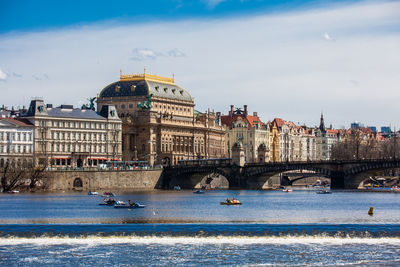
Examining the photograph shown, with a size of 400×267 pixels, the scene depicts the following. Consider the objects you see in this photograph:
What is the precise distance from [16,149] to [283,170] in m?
58.1

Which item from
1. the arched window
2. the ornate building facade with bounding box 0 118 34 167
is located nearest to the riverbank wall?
the arched window

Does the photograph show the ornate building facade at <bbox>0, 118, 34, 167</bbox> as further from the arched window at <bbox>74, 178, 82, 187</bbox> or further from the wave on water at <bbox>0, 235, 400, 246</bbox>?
the wave on water at <bbox>0, 235, 400, 246</bbox>

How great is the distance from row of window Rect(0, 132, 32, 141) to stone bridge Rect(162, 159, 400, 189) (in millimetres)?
33140

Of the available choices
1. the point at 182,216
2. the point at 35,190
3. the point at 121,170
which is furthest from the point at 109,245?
the point at 121,170

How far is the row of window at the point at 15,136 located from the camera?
18688 centimetres

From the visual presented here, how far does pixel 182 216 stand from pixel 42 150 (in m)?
104

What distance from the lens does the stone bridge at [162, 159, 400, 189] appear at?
A: 570 feet

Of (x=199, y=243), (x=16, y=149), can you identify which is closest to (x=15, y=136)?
(x=16, y=149)

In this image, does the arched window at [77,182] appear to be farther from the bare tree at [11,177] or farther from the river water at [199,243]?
the river water at [199,243]

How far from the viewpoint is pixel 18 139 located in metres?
190

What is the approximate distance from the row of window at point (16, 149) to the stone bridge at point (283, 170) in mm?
32356

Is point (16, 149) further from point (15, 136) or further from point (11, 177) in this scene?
point (11, 177)

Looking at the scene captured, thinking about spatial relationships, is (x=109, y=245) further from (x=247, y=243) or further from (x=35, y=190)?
(x=35, y=190)

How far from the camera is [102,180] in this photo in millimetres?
186625
